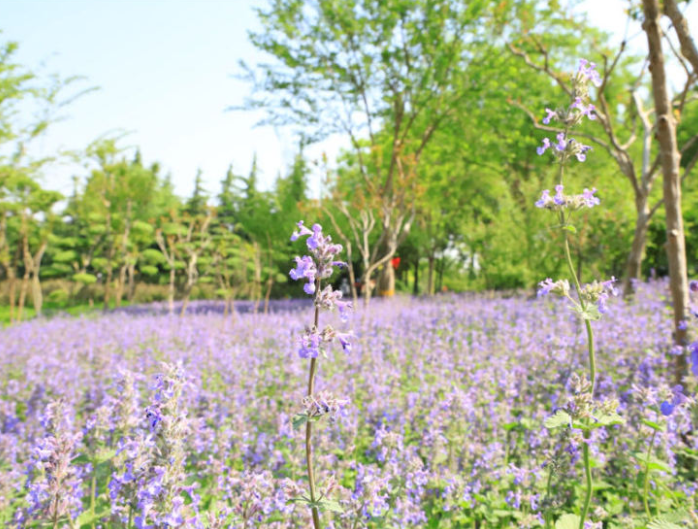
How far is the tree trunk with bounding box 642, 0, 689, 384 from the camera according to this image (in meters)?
4.44

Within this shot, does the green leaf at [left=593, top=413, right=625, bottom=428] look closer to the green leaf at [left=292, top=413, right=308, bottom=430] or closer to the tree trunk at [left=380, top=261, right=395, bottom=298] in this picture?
the green leaf at [left=292, top=413, right=308, bottom=430]

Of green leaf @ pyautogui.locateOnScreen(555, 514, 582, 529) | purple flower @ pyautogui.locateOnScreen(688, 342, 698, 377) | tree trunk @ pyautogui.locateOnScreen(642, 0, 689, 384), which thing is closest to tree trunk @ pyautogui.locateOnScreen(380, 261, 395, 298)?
tree trunk @ pyautogui.locateOnScreen(642, 0, 689, 384)

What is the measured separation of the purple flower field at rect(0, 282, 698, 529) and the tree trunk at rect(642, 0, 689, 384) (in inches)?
19.0

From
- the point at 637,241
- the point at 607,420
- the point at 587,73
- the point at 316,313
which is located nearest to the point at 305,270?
the point at 316,313

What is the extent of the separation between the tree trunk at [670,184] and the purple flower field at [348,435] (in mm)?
483

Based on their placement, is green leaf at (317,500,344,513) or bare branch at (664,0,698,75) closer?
green leaf at (317,500,344,513)

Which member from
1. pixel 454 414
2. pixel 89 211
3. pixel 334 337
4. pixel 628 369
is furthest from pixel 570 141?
pixel 89 211

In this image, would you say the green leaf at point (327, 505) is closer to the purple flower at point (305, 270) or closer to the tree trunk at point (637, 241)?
the purple flower at point (305, 270)

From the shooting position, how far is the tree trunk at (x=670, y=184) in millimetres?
4441

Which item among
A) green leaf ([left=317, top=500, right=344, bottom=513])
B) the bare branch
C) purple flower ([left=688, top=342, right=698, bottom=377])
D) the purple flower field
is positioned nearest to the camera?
purple flower ([left=688, top=342, right=698, bottom=377])

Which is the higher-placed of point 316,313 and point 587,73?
point 587,73

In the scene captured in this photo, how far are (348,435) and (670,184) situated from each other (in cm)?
374

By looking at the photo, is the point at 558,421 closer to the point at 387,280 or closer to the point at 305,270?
the point at 305,270

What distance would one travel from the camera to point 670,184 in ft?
15.1
